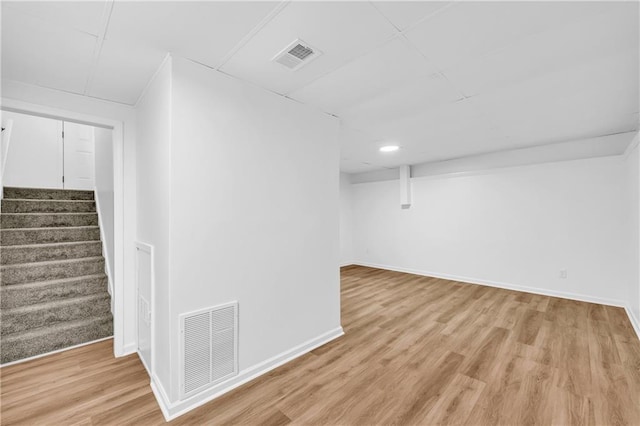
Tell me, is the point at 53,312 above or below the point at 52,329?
above

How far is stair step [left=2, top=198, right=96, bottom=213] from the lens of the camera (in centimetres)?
367

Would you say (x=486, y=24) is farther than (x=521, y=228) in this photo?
No

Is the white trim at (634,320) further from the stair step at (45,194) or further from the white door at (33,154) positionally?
the white door at (33,154)

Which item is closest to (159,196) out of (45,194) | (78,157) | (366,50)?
(366,50)

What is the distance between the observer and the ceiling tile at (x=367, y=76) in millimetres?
1974

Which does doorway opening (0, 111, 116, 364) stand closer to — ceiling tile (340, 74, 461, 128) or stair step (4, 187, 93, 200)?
stair step (4, 187, 93, 200)

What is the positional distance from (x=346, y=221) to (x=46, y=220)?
609 centimetres

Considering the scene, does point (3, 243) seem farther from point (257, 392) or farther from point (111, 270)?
point (257, 392)

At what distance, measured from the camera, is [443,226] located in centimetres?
606

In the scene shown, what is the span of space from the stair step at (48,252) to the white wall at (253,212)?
2649mm

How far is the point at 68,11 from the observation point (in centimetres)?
154

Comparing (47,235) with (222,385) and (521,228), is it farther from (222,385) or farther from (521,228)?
(521,228)

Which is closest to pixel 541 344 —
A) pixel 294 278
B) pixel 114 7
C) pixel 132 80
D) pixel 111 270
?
pixel 294 278

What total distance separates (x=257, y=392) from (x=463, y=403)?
160cm
